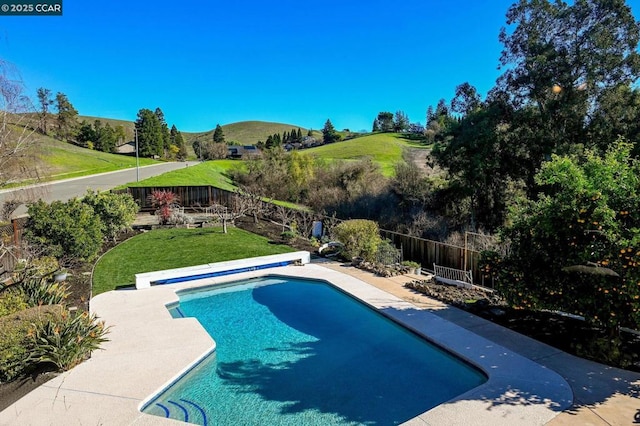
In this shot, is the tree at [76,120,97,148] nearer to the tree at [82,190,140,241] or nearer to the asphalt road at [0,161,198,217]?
the asphalt road at [0,161,198,217]

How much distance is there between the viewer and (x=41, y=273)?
353 inches

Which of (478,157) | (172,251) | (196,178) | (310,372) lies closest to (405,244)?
(478,157)

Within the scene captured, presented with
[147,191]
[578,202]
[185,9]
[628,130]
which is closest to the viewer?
[578,202]

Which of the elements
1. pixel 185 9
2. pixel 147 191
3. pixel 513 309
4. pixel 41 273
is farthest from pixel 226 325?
pixel 147 191

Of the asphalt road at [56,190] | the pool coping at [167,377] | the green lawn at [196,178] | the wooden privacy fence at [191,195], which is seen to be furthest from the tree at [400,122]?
the pool coping at [167,377]

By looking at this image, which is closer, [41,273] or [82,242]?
[41,273]

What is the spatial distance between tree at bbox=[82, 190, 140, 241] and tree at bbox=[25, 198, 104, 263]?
1859mm

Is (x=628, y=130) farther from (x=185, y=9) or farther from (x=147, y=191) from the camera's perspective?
(x=147, y=191)

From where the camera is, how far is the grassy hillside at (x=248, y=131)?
12131 centimetres

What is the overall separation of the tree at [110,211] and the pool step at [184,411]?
33.1 feet

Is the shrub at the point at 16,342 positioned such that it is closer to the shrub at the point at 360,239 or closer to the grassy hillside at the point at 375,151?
the shrub at the point at 360,239

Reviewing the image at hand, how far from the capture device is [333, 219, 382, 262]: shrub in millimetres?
13320

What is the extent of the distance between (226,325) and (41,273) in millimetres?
4773

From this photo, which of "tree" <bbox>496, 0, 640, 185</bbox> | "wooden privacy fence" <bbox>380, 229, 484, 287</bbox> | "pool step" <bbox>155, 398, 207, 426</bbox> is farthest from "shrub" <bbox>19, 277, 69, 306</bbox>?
"tree" <bbox>496, 0, 640, 185</bbox>
